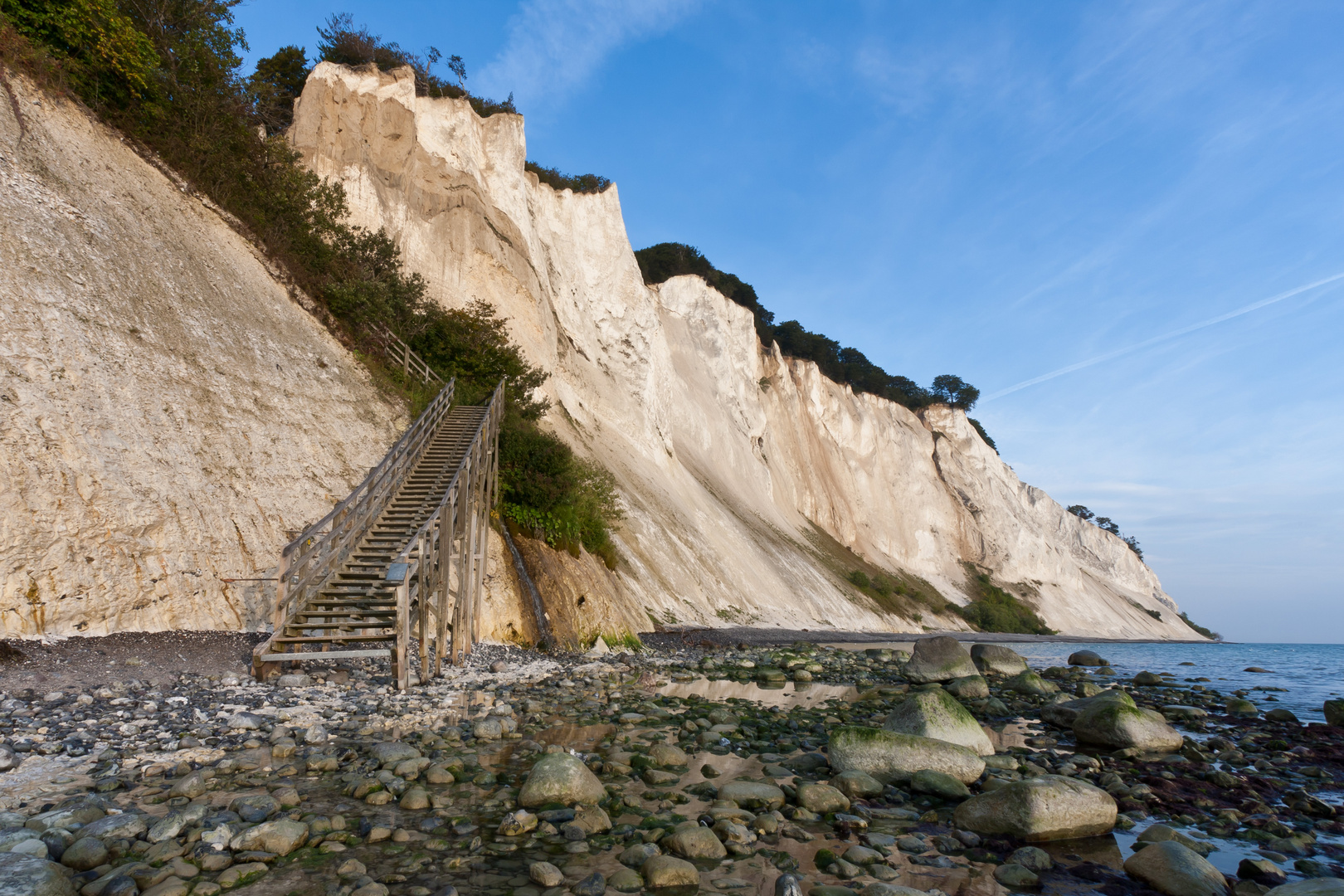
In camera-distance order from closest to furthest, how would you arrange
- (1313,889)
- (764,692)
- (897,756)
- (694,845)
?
1. (1313,889)
2. (694,845)
3. (897,756)
4. (764,692)

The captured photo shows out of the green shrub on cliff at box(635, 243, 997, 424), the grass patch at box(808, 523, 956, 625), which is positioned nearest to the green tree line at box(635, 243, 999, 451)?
the green shrub on cliff at box(635, 243, 997, 424)

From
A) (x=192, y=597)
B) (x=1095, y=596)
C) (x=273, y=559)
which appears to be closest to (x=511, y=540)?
(x=273, y=559)

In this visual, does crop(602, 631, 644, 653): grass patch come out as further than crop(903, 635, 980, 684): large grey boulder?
Yes

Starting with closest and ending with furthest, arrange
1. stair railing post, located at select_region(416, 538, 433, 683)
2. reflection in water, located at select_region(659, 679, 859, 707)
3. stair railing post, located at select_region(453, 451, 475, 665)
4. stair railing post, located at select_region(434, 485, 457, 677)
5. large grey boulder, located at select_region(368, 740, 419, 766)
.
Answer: large grey boulder, located at select_region(368, 740, 419, 766) → stair railing post, located at select_region(416, 538, 433, 683) → stair railing post, located at select_region(434, 485, 457, 677) → reflection in water, located at select_region(659, 679, 859, 707) → stair railing post, located at select_region(453, 451, 475, 665)

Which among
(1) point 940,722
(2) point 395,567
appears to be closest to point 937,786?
(1) point 940,722

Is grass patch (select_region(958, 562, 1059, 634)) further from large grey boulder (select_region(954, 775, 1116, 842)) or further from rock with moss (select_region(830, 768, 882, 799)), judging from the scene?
large grey boulder (select_region(954, 775, 1116, 842))

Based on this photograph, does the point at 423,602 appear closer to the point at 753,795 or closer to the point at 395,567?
the point at 395,567

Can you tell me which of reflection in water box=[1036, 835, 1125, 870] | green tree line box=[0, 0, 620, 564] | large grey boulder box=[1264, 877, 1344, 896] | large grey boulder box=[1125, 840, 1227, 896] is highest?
green tree line box=[0, 0, 620, 564]

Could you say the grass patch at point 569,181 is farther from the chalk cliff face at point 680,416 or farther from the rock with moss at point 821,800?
the rock with moss at point 821,800

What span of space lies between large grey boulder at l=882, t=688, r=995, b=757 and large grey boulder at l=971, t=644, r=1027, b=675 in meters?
10.9

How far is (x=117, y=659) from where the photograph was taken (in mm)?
8719

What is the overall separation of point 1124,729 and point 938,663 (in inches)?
284

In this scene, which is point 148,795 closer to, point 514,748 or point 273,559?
point 514,748

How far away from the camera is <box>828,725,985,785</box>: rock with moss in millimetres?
7039
